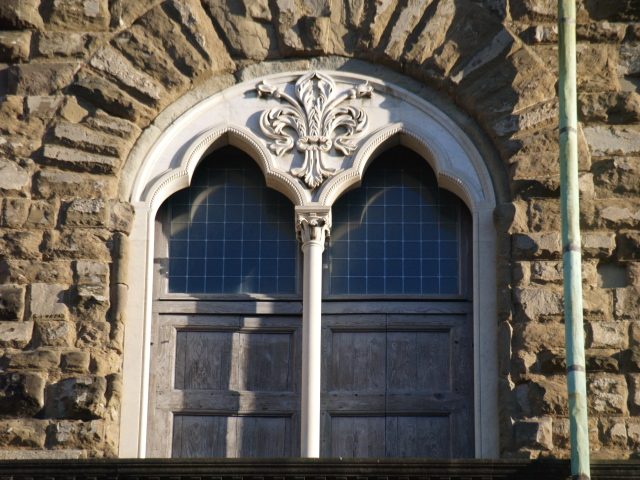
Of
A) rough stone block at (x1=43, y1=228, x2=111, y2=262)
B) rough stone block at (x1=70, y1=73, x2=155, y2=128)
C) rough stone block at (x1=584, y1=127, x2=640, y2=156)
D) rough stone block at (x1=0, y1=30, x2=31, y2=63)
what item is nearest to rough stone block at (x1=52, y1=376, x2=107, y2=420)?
rough stone block at (x1=43, y1=228, x2=111, y2=262)

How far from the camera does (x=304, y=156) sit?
8984 millimetres

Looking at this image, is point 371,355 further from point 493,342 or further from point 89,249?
point 89,249

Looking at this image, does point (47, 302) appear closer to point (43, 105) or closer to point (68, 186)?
point (68, 186)

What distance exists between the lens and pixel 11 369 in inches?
324

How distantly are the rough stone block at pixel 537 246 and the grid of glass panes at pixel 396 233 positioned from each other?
57cm

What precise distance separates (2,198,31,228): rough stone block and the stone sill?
175cm

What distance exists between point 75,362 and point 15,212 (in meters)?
1.16

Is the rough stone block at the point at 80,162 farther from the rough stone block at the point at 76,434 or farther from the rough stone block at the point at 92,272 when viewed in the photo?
the rough stone block at the point at 76,434

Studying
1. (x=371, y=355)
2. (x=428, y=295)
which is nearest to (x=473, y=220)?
(x=428, y=295)

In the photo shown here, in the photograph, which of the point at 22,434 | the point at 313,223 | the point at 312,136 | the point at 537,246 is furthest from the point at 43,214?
the point at 537,246

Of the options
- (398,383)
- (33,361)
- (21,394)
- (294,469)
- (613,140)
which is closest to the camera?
(294,469)

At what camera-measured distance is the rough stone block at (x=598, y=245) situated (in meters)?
8.49

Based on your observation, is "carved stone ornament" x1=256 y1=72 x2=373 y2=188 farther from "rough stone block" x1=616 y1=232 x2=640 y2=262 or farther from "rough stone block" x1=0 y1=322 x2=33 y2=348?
"rough stone block" x1=0 y1=322 x2=33 y2=348

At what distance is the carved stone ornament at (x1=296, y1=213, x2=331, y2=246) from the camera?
28.6ft
